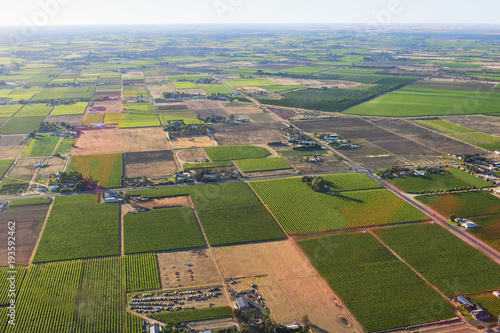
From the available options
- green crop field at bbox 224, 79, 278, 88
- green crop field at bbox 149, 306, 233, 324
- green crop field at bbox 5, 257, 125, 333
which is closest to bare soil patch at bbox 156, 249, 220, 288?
green crop field at bbox 149, 306, 233, 324

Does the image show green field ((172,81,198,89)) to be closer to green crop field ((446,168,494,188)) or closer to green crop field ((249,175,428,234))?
green crop field ((249,175,428,234))

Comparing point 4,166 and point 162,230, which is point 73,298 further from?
point 4,166

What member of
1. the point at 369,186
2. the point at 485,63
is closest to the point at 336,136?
the point at 369,186

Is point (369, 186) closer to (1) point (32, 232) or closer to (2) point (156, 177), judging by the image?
(2) point (156, 177)

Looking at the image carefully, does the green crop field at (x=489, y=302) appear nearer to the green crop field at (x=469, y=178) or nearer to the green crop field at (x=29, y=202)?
the green crop field at (x=469, y=178)

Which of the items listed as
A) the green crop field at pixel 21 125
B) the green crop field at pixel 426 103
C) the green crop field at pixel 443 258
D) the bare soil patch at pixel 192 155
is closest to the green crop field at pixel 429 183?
the green crop field at pixel 443 258

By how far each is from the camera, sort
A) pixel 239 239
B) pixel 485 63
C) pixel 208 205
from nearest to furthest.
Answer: pixel 239 239 < pixel 208 205 < pixel 485 63
